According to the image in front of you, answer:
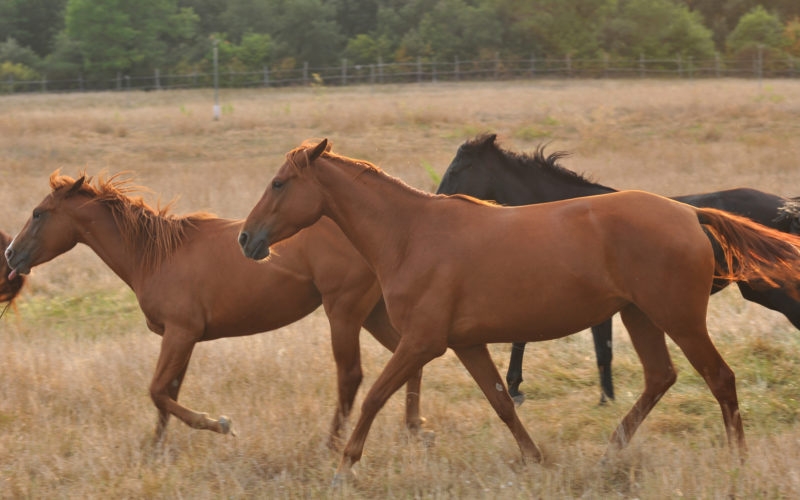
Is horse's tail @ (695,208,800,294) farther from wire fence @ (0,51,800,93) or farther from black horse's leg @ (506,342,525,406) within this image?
wire fence @ (0,51,800,93)

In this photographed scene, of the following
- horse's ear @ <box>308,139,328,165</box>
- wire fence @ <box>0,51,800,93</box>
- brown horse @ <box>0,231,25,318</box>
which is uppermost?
wire fence @ <box>0,51,800,93</box>

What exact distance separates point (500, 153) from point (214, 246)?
7.79 ft

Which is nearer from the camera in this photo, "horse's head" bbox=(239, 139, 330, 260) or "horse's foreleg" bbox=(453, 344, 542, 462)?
"horse's head" bbox=(239, 139, 330, 260)

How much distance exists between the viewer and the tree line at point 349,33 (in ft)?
164

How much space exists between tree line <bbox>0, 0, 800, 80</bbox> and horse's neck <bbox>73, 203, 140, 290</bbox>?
150ft

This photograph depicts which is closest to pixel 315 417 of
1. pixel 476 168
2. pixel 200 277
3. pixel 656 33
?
pixel 200 277

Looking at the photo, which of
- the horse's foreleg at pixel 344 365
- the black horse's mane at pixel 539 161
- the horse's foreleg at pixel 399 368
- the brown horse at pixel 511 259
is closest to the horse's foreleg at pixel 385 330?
the horse's foreleg at pixel 344 365

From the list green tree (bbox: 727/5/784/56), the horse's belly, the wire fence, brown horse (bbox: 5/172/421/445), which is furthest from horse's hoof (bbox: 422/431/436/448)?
green tree (bbox: 727/5/784/56)

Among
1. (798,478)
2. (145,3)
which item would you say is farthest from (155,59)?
(798,478)

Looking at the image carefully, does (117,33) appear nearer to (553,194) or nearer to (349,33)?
(349,33)

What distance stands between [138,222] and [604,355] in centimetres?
335

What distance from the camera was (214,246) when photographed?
5.48 metres

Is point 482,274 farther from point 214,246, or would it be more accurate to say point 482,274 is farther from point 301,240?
point 214,246

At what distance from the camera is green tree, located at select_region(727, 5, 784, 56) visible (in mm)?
50188
